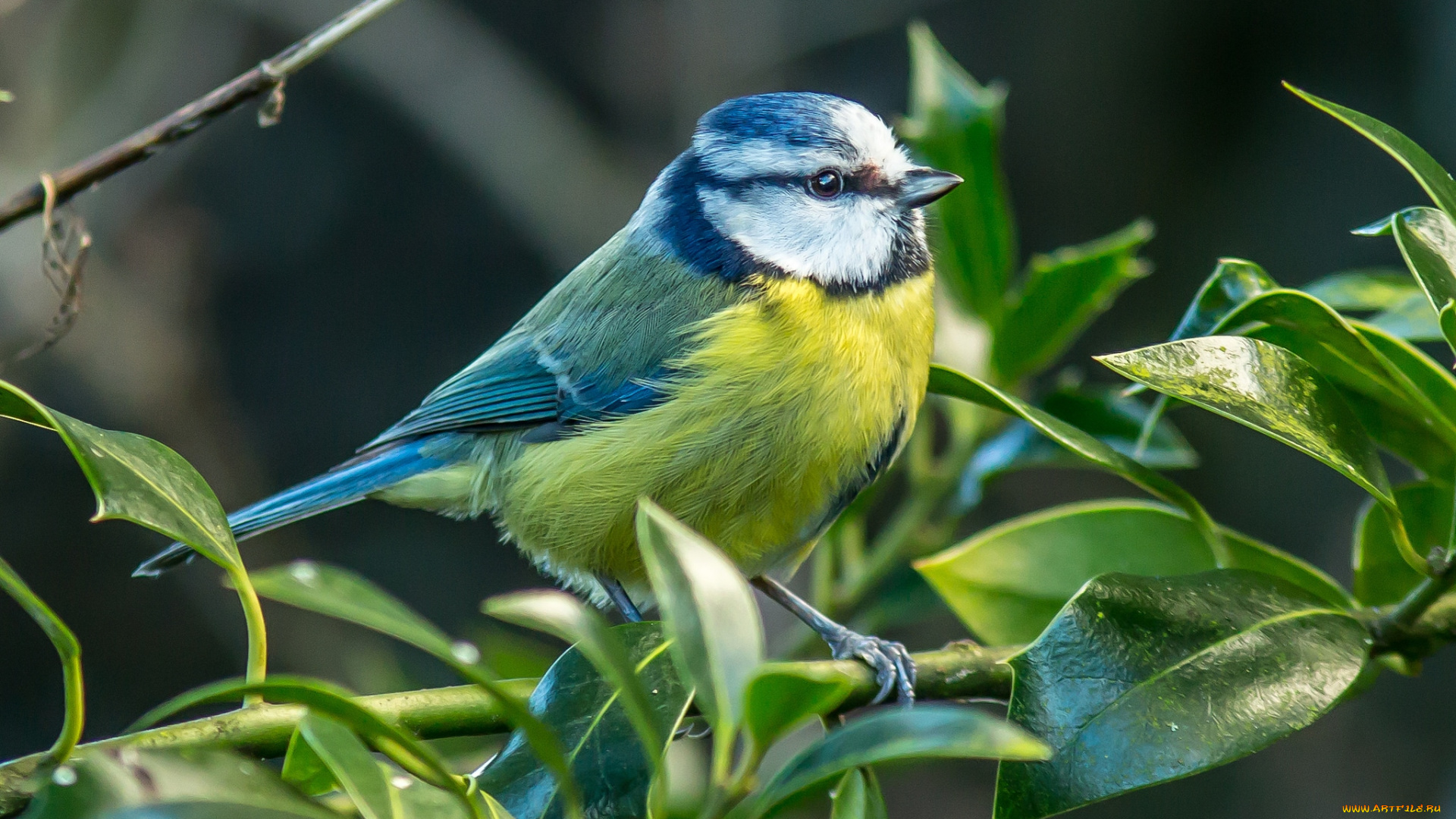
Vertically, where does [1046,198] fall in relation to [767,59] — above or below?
below

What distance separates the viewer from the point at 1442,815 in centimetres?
235

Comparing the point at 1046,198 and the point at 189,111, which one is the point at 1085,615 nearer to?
the point at 189,111

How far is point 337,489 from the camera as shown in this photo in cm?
203

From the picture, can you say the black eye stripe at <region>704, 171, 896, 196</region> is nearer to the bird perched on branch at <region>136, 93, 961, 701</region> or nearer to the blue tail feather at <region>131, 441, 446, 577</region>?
the bird perched on branch at <region>136, 93, 961, 701</region>

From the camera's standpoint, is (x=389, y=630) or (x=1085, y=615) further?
(x=1085, y=615)

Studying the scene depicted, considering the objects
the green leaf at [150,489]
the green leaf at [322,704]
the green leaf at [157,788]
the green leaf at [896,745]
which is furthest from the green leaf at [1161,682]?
the green leaf at [150,489]

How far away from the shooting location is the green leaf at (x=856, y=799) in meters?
0.91

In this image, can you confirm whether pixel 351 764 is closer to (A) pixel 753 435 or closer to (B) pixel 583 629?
(B) pixel 583 629

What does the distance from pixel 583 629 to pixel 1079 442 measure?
27.9 inches

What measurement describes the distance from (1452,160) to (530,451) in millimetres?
3207

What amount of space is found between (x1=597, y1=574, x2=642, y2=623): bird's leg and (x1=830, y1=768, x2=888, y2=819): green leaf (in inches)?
36.2

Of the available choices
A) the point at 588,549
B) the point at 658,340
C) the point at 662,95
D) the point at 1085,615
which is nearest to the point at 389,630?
the point at 1085,615

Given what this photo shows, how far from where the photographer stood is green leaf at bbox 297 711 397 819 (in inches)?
29.6

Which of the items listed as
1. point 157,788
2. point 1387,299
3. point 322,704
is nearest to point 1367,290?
point 1387,299
